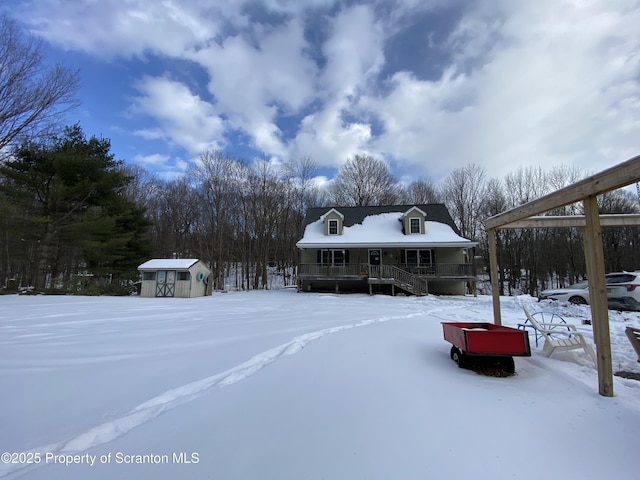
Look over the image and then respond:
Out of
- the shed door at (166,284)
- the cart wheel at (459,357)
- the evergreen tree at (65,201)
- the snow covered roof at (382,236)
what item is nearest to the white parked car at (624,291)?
the snow covered roof at (382,236)

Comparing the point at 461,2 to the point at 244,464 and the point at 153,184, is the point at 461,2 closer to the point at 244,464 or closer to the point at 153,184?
the point at 244,464

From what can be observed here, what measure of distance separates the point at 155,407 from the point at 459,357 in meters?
3.95

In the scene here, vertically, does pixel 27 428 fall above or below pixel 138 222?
below

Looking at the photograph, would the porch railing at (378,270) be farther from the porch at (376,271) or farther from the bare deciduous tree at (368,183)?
the bare deciduous tree at (368,183)

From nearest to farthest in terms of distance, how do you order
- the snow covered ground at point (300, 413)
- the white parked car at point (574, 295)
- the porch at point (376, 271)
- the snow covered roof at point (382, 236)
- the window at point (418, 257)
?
the snow covered ground at point (300, 413) < the white parked car at point (574, 295) < the porch at point (376, 271) < the snow covered roof at point (382, 236) < the window at point (418, 257)

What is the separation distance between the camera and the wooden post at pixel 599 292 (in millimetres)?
3410

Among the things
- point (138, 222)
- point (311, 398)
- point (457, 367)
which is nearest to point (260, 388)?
point (311, 398)

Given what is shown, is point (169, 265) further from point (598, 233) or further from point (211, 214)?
point (598, 233)

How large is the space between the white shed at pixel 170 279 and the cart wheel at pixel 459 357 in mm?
15699

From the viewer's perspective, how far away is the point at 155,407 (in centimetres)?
290

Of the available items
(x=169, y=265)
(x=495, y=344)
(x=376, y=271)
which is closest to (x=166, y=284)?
(x=169, y=265)

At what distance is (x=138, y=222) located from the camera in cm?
2181

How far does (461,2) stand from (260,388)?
1093 cm

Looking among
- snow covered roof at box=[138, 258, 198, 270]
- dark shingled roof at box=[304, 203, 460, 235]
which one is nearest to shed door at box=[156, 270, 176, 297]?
snow covered roof at box=[138, 258, 198, 270]
